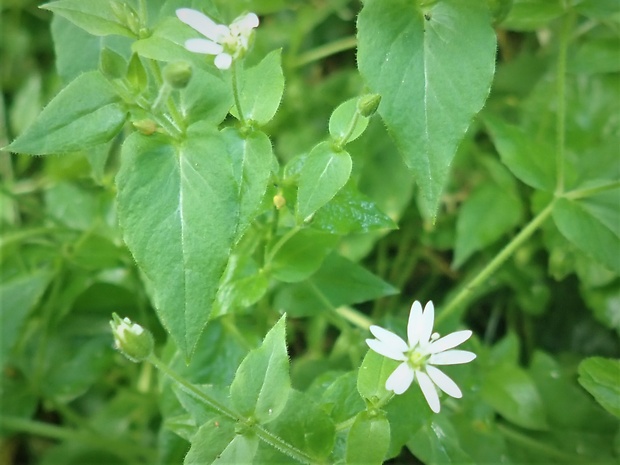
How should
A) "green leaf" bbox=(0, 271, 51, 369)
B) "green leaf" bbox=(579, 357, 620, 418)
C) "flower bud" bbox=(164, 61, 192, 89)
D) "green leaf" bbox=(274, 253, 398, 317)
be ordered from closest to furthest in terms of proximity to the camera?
"flower bud" bbox=(164, 61, 192, 89)
"green leaf" bbox=(579, 357, 620, 418)
"green leaf" bbox=(274, 253, 398, 317)
"green leaf" bbox=(0, 271, 51, 369)

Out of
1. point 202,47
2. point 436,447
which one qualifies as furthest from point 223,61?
point 436,447

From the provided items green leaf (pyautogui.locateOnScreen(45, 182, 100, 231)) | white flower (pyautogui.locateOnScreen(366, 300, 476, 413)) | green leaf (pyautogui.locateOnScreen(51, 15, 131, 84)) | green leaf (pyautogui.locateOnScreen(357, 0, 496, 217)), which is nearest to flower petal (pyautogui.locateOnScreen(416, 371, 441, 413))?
white flower (pyautogui.locateOnScreen(366, 300, 476, 413))

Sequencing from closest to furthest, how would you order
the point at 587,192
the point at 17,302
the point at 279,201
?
the point at 279,201
the point at 587,192
the point at 17,302

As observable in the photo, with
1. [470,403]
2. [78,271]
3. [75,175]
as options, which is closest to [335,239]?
[470,403]

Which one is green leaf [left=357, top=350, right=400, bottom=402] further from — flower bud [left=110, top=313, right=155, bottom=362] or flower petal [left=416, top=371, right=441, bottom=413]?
flower bud [left=110, top=313, right=155, bottom=362]

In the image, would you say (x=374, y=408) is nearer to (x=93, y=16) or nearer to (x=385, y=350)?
(x=385, y=350)

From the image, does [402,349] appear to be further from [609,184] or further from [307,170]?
[609,184]
